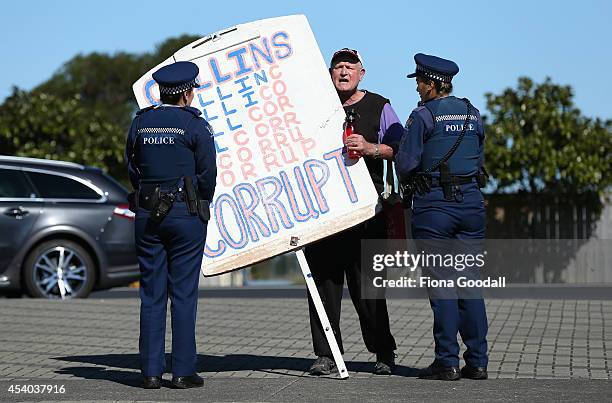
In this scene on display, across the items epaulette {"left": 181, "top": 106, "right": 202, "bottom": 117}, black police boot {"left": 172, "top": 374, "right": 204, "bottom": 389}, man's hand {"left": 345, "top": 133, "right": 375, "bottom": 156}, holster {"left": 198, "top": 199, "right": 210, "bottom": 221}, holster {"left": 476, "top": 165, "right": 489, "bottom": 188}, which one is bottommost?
black police boot {"left": 172, "top": 374, "right": 204, "bottom": 389}

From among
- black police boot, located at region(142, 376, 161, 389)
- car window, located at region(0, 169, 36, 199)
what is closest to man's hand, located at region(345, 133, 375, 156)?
black police boot, located at region(142, 376, 161, 389)

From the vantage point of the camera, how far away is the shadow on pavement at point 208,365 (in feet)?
30.7

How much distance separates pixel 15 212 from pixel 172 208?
7.95 meters

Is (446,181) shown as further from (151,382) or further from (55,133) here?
(55,133)

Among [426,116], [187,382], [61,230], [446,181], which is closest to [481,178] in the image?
[446,181]

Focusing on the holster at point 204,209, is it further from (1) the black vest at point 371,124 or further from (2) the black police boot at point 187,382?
(1) the black vest at point 371,124

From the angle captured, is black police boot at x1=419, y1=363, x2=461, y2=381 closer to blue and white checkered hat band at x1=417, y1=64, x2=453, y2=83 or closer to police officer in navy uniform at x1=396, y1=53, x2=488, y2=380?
police officer in navy uniform at x1=396, y1=53, x2=488, y2=380

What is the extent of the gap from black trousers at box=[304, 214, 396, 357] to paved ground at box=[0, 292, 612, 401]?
0.27m

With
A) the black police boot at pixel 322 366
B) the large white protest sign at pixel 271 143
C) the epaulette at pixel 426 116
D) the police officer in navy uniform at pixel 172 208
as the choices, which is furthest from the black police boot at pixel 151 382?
the epaulette at pixel 426 116

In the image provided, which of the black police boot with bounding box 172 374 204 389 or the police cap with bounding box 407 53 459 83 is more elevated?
the police cap with bounding box 407 53 459 83

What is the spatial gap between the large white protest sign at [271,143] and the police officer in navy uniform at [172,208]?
355 mm

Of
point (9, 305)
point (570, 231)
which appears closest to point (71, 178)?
point (9, 305)

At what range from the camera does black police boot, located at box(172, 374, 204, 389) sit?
27.8ft

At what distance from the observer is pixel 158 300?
28.0ft
